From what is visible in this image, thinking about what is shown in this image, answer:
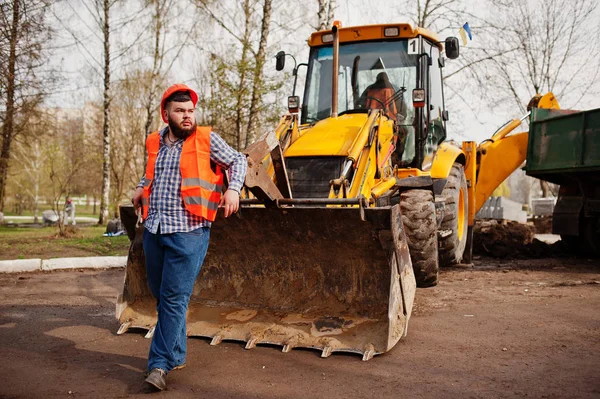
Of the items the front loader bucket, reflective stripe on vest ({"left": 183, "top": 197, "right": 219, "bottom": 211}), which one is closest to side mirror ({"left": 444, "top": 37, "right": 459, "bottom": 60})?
the front loader bucket

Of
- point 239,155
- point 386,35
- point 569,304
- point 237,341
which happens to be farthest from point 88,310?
point 569,304

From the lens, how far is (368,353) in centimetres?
436

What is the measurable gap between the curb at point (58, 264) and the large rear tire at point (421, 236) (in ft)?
17.3

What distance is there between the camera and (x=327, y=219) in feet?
15.8

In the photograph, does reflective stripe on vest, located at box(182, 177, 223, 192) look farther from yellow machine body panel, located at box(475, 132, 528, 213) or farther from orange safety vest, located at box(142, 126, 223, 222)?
yellow machine body panel, located at box(475, 132, 528, 213)

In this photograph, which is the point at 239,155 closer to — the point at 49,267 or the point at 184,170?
the point at 184,170

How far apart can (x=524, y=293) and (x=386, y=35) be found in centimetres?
349

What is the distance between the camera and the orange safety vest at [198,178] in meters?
3.84

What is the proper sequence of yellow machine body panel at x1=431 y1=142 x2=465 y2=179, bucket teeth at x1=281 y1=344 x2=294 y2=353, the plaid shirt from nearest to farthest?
the plaid shirt, bucket teeth at x1=281 y1=344 x2=294 y2=353, yellow machine body panel at x1=431 y1=142 x2=465 y2=179

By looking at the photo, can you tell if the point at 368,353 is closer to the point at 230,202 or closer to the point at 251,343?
the point at 251,343

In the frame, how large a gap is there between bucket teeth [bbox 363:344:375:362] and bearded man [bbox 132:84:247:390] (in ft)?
4.30

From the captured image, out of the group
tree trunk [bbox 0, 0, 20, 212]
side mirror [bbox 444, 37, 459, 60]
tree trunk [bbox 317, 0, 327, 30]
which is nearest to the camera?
side mirror [bbox 444, 37, 459, 60]

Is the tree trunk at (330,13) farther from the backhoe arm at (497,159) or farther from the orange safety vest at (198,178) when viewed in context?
the orange safety vest at (198,178)

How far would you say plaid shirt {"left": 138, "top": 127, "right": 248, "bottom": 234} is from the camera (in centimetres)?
384
